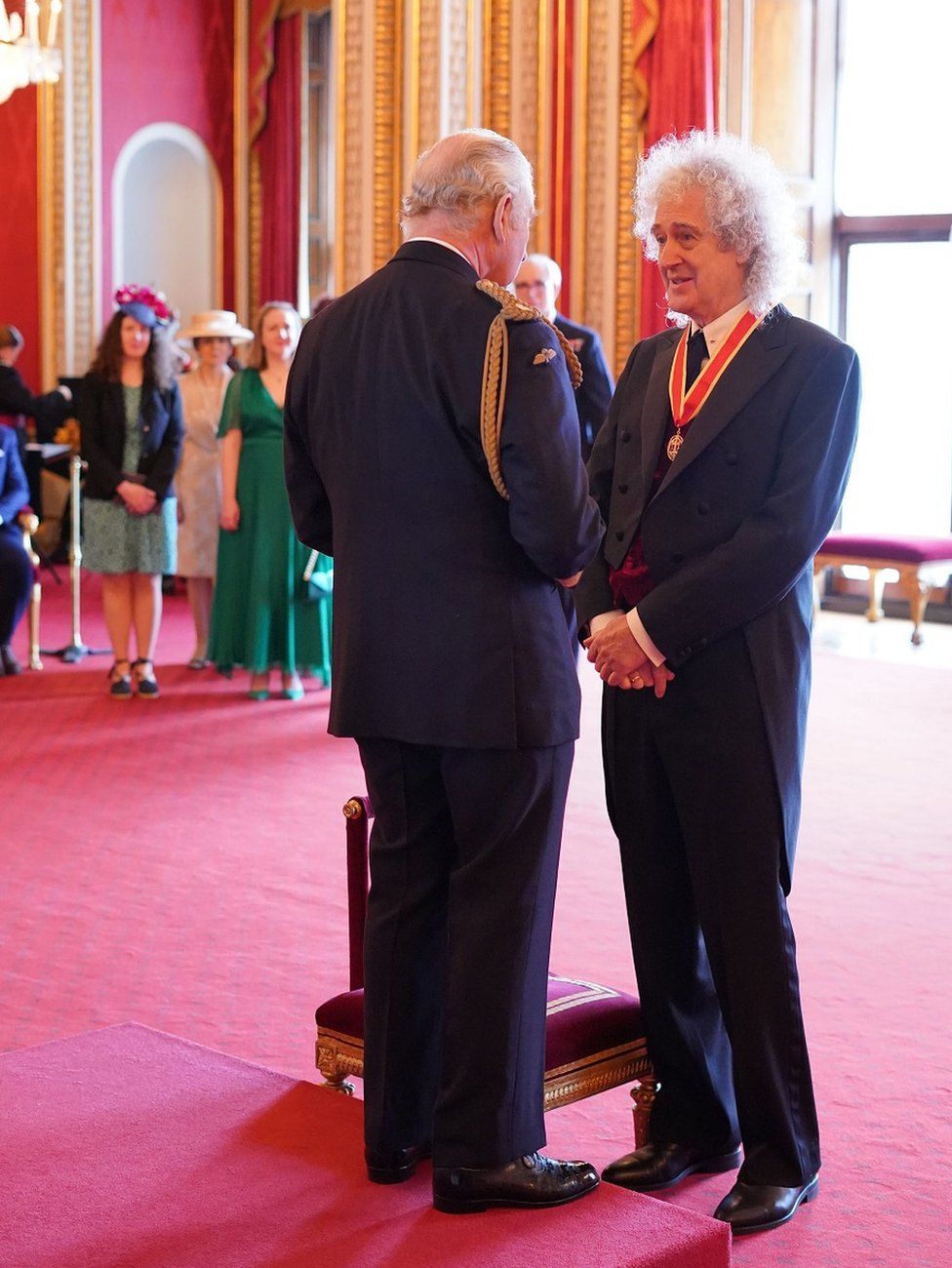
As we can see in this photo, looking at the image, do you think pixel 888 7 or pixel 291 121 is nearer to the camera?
pixel 888 7

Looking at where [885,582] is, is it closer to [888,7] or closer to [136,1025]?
[888,7]

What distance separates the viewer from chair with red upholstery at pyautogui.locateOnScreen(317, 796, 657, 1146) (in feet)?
8.34

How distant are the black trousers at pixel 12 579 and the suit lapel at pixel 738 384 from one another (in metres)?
5.85

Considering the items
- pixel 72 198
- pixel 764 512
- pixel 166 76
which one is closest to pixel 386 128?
pixel 72 198

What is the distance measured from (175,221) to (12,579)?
281 inches

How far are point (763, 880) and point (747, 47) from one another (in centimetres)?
805

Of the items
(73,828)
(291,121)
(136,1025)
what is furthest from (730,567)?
(291,121)

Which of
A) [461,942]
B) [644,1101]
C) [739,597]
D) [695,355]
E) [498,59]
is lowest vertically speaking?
[644,1101]

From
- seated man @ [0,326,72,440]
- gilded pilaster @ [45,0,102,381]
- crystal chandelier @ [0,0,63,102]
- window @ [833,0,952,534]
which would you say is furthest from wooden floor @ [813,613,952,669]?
gilded pilaster @ [45,0,102,381]

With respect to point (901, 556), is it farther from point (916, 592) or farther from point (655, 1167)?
point (655, 1167)

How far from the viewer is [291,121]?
536 inches

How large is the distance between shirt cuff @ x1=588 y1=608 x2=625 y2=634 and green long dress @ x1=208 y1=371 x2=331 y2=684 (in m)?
4.35

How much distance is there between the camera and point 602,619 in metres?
2.55

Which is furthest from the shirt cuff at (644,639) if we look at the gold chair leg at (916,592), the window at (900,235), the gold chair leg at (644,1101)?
the window at (900,235)
